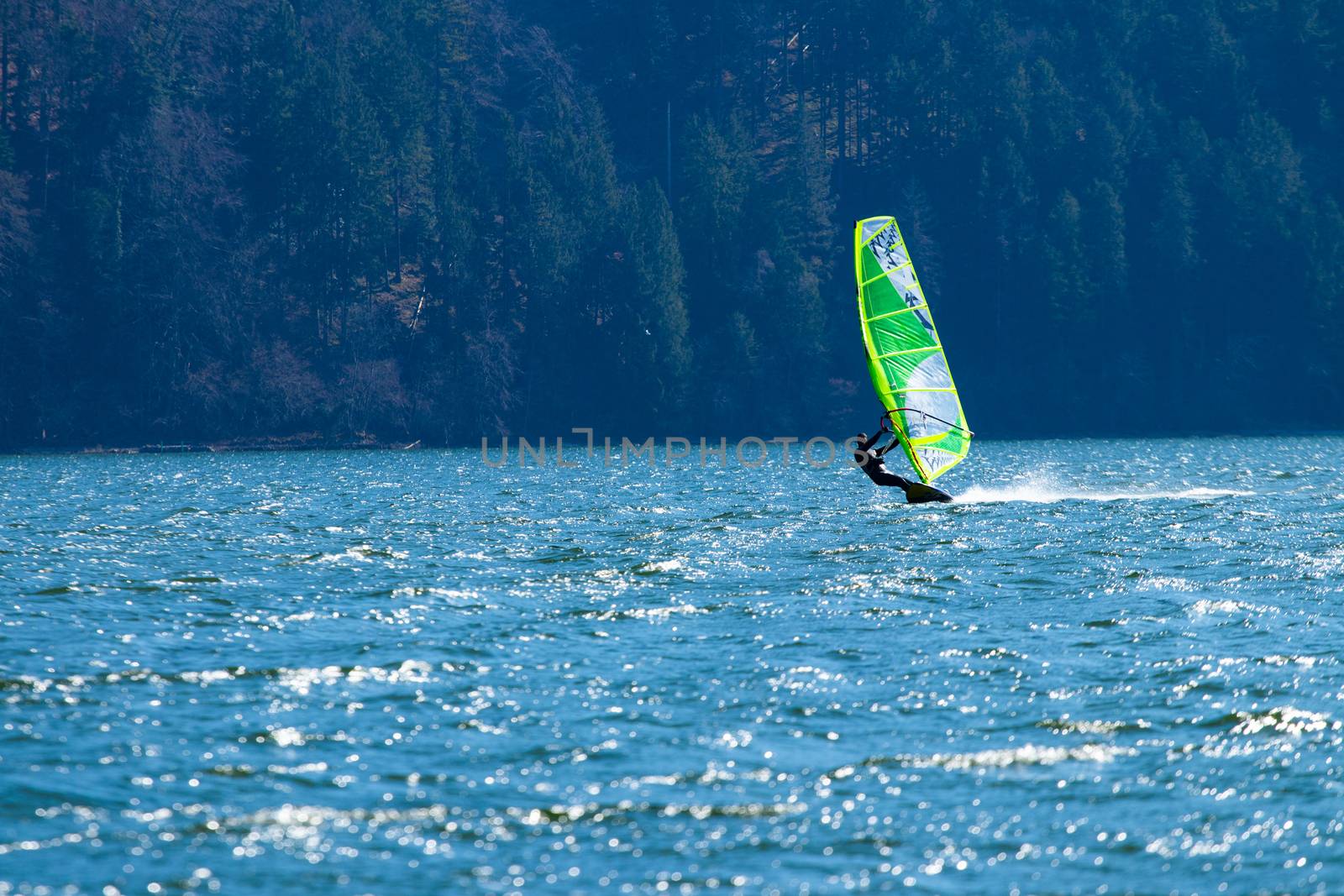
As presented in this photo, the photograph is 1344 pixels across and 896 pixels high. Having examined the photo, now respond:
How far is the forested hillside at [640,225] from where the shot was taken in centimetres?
8419

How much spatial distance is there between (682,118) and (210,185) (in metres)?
36.4

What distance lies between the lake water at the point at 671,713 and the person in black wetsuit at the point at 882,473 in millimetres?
1327

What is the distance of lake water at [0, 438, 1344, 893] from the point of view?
10.0 metres

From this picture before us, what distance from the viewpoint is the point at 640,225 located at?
9100 cm

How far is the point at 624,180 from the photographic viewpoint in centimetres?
10769

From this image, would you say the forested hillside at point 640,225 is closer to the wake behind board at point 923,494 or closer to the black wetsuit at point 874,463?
the wake behind board at point 923,494

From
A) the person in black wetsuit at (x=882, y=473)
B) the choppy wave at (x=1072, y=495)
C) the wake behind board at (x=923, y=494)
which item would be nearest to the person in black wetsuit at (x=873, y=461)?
the person in black wetsuit at (x=882, y=473)

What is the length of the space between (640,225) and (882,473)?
206 ft

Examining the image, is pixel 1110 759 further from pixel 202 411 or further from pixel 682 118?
pixel 682 118

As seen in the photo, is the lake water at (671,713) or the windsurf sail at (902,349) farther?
the windsurf sail at (902,349)

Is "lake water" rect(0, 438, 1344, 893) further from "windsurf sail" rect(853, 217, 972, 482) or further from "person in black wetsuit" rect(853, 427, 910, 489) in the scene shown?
"windsurf sail" rect(853, 217, 972, 482)

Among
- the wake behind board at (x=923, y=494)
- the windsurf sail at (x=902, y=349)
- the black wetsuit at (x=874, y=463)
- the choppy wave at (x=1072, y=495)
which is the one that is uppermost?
the windsurf sail at (x=902, y=349)

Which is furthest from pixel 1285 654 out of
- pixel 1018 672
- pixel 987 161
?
pixel 987 161

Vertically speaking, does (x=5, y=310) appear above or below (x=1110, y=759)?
above
